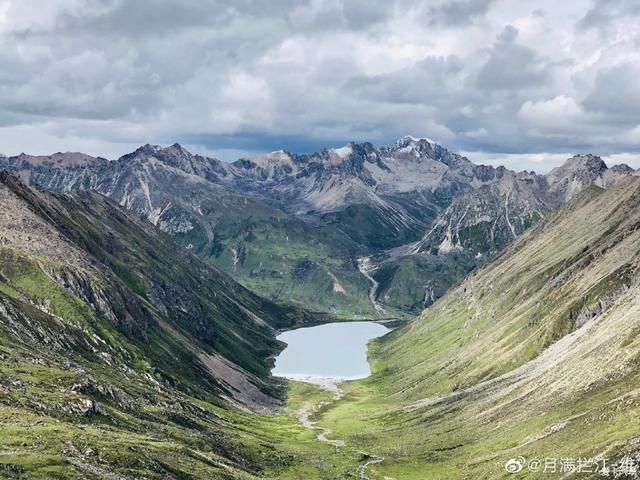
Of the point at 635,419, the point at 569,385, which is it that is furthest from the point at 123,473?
the point at 569,385

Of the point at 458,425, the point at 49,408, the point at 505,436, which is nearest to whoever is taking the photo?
the point at 49,408

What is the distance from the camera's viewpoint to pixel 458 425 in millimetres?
187250

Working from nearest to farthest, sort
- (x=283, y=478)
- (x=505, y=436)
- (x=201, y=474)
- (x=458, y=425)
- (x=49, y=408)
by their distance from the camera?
1. (x=201, y=474)
2. (x=49, y=408)
3. (x=283, y=478)
4. (x=505, y=436)
5. (x=458, y=425)

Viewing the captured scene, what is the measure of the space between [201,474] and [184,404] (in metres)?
80.4

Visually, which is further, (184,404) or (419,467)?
(184,404)

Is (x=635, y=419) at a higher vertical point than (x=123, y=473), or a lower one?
higher

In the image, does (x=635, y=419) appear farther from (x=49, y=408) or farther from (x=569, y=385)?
(x=49, y=408)

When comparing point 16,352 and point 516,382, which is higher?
point 516,382

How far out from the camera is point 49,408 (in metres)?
121

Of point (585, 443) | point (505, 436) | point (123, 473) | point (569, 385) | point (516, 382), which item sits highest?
point (516, 382)

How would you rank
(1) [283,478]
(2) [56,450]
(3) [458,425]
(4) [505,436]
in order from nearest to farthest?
(2) [56,450] < (1) [283,478] < (4) [505,436] < (3) [458,425]

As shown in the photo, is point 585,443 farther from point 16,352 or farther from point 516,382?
point 16,352

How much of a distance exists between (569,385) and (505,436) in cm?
1853

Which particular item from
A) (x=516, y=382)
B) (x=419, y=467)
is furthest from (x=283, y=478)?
(x=516, y=382)
